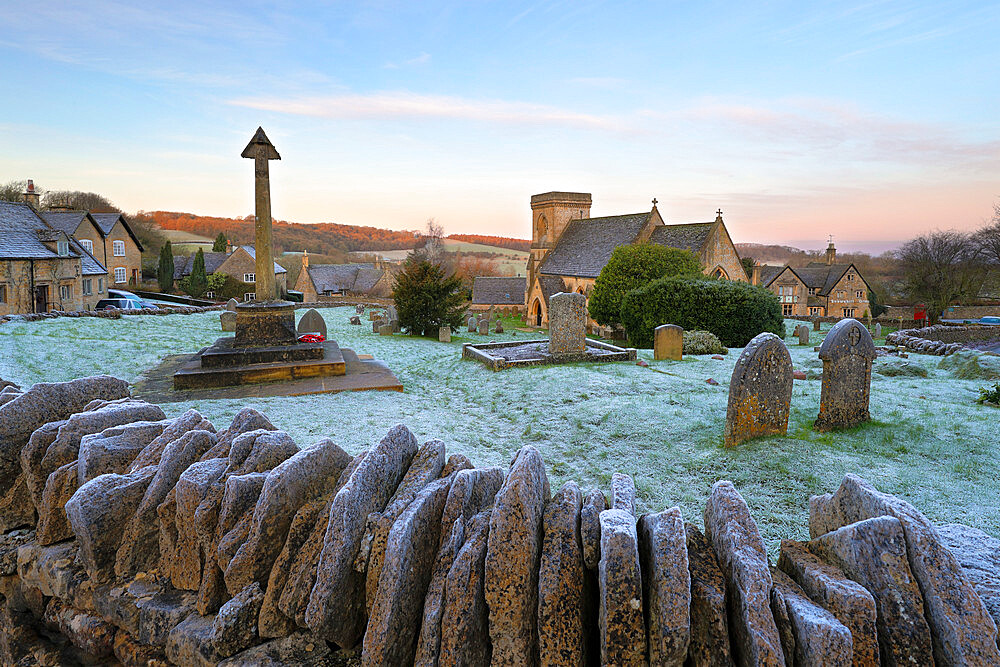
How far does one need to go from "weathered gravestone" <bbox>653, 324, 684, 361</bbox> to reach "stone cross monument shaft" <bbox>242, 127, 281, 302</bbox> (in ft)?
31.5

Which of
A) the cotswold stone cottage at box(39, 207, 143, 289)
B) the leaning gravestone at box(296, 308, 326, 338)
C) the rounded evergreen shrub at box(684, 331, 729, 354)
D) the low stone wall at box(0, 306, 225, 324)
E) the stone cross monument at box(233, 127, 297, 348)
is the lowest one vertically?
the rounded evergreen shrub at box(684, 331, 729, 354)

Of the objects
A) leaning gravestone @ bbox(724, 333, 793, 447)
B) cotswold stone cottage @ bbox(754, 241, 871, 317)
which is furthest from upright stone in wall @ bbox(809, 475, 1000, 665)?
cotswold stone cottage @ bbox(754, 241, 871, 317)

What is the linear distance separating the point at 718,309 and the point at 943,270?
3872cm

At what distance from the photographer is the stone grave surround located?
1717 millimetres

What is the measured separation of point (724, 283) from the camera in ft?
73.2

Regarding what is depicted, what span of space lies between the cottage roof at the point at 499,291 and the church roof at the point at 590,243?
23.4 feet

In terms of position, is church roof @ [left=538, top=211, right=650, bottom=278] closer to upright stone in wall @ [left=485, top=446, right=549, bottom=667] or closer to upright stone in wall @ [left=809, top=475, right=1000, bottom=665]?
upright stone in wall @ [left=809, top=475, right=1000, bottom=665]

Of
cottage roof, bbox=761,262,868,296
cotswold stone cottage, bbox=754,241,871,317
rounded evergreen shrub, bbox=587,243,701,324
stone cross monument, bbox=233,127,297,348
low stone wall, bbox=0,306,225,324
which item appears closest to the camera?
stone cross monument, bbox=233,127,297,348

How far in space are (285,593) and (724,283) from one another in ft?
74.4

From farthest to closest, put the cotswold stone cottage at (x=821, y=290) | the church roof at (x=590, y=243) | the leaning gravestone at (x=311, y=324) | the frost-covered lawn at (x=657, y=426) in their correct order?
the cotswold stone cottage at (x=821, y=290), the church roof at (x=590, y=243), the leaning gravestone at (x=311, y=324), the frost-covered lawn at (x=657, y=426)

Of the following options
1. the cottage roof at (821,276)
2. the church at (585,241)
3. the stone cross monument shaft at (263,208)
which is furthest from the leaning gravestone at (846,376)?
the cottage roof at (821,276)

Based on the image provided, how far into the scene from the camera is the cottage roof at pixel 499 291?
53938 millimetres

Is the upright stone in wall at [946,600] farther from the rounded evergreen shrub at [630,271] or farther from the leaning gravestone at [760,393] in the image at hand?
the rounded evergreen shrub at [630,271]

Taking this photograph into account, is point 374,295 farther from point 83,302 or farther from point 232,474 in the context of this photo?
point 232,474
